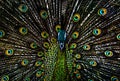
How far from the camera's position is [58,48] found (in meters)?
3.93

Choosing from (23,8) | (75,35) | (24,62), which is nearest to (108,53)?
(75,35)

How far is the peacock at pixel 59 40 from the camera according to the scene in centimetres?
405

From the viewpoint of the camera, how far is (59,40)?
3879 millimetres

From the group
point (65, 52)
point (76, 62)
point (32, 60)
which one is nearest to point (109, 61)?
point (76, 62)

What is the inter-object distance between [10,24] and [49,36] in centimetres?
68


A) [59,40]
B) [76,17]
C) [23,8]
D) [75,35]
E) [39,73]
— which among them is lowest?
[39,73]

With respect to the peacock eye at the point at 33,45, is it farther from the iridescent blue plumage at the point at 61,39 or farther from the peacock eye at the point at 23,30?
the iridescent blue plumage at the point at 61,39

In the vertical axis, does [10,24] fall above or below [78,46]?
above

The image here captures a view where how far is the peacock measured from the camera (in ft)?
13.3

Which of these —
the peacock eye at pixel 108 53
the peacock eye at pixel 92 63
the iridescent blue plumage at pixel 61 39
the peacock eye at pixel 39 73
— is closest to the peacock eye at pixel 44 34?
the iridescent blue plumage at pixel 61 39

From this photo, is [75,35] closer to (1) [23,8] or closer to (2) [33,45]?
(2) [33,45]

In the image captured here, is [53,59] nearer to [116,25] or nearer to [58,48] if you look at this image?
[58,48]

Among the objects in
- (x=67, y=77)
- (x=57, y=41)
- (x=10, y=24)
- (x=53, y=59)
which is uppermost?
(x=10, y=24)

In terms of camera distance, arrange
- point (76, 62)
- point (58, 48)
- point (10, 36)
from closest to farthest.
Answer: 1. point (58, 48)
2. point (10, 36)
3. point (76, 62)
